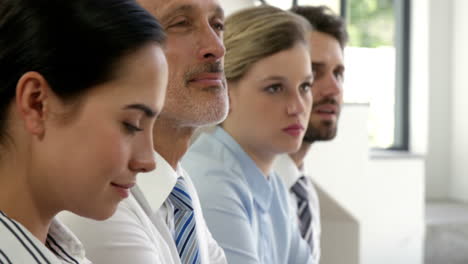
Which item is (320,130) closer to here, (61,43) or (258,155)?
(258,155)

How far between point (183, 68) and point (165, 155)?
0.17 metres

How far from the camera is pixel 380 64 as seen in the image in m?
5.66

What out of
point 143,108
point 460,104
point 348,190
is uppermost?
point 460,104

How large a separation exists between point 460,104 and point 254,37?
4235mm

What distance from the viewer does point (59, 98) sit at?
766 millimetres

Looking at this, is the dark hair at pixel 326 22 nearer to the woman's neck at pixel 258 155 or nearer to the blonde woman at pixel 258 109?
the blonde woman at pixel 258 109

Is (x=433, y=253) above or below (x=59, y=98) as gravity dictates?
below

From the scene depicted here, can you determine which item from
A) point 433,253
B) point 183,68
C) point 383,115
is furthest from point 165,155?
point 383,115

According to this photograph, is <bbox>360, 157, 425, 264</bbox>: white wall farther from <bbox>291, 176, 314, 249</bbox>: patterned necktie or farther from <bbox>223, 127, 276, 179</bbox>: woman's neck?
<bbox>223, 127, 276, 179</bbox>: woman's neck

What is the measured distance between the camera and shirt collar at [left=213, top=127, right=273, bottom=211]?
1.88m

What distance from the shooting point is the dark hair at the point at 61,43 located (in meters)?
0.77

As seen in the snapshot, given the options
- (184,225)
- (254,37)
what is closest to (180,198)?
(184,225)

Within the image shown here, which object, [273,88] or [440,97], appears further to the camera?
[440,97]

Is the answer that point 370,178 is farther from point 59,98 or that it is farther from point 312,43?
point 59,98
